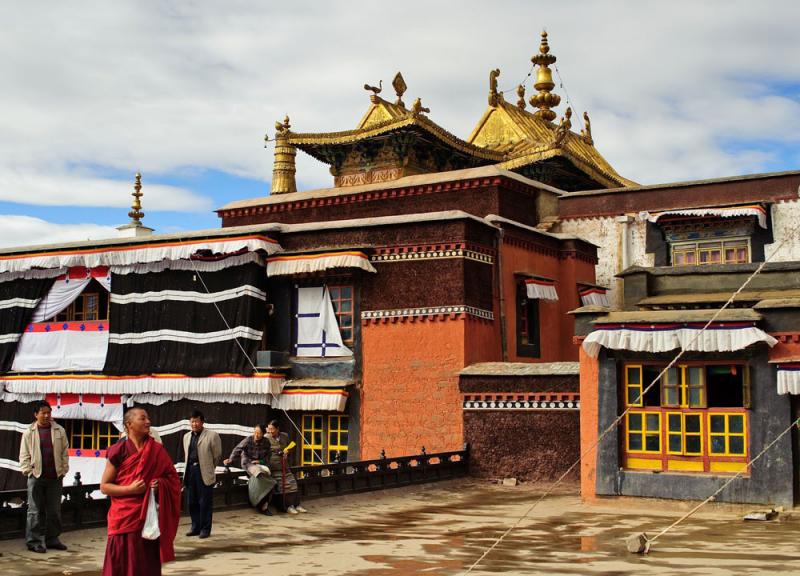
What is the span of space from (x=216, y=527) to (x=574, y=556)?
4892 mm

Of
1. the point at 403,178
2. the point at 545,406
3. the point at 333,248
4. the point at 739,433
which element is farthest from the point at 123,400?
the point at 739,433

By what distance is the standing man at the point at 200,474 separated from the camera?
1216cm

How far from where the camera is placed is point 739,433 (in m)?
14.9

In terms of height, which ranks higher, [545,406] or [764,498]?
[545,406]

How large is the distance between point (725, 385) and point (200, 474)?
798 cm

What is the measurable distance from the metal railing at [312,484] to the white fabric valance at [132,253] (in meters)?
6.10

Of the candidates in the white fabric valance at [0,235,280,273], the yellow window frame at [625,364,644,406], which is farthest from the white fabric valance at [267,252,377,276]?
the yellow window frame at [625,364,644,406]

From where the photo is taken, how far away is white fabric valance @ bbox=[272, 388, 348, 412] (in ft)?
70.5

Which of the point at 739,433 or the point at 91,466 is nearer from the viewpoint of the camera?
the point at 739,433

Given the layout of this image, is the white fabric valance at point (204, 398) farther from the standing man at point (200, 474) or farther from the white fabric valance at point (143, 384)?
the standing man at point (200, 474)

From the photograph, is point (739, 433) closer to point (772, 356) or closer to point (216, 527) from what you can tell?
point (772, 356)

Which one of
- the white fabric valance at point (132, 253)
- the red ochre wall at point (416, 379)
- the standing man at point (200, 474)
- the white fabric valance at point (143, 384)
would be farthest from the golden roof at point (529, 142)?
the standing man at point (200, 474)

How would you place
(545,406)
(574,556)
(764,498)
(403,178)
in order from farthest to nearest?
(403,178) → (545,406) → (764,498) → (574,556)

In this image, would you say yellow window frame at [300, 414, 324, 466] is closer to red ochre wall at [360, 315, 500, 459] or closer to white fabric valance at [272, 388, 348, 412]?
white fabric valance at [272, 388, 348, 412]
